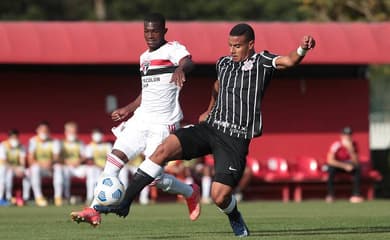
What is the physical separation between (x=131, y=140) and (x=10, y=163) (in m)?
11.7

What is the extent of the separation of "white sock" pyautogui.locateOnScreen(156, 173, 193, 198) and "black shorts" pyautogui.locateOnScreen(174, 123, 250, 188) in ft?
4.36

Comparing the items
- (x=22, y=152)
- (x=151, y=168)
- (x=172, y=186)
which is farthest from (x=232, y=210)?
(x=22, y=152)

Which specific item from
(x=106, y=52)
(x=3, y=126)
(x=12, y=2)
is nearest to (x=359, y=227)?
(x=106, y=52)

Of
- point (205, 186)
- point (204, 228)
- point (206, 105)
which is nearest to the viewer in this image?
point (204, 228)

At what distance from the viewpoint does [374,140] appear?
38375 mm

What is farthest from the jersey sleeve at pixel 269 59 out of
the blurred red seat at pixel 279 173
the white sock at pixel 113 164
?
the blurred red seat at pixel 279 173

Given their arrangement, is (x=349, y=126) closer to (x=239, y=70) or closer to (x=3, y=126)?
(x=3, y=126)

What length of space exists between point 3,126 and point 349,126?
806cm

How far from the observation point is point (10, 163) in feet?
76.6

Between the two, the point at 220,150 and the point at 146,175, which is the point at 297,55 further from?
the point at 146,175

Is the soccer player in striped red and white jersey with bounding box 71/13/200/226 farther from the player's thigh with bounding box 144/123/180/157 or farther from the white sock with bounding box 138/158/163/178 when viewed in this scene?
the white sock with bounding box 138/158/163/178

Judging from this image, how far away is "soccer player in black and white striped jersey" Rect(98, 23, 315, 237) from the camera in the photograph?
35.8 ft

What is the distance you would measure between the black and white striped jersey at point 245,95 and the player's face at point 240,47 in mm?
62

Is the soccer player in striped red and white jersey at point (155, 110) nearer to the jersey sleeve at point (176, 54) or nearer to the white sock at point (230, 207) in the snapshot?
the jersey sleeve at point (176, 54)
